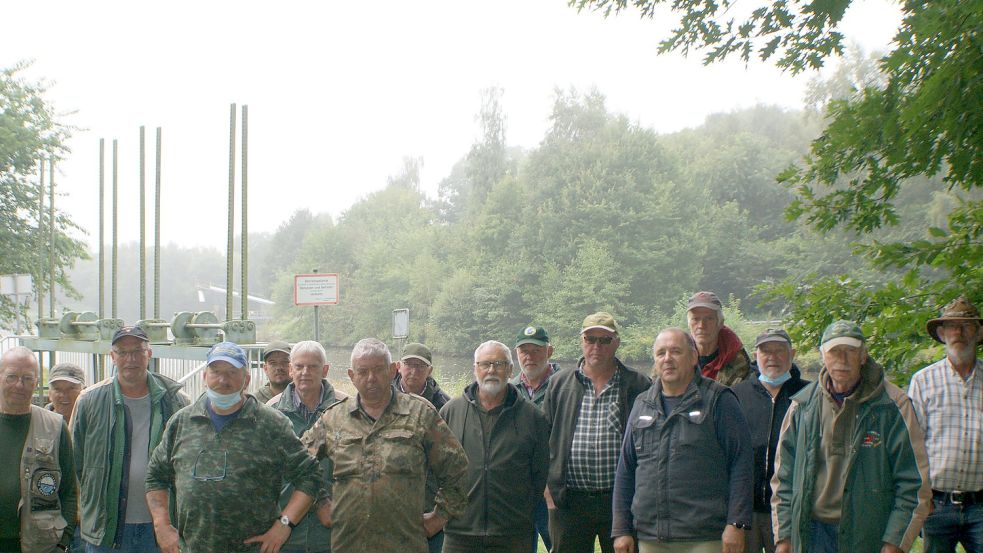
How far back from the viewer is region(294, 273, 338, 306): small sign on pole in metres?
14.8

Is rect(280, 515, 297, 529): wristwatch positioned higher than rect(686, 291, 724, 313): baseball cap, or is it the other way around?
rect(686, 291, 724, 313): baseball cap

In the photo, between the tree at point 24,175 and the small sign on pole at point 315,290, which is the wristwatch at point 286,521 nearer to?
the small sign on pole at point 315,290

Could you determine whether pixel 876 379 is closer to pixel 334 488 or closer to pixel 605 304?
pixel 334 488

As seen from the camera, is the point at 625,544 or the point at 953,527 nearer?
the point at 625,544

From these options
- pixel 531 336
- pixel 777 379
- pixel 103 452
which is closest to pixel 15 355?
pixel 103 452

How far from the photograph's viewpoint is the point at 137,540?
4859mm

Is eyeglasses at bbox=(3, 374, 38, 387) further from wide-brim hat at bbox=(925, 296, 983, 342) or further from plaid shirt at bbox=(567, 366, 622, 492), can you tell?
wide-brim hat at bbox=(925, 296, 983, 342)

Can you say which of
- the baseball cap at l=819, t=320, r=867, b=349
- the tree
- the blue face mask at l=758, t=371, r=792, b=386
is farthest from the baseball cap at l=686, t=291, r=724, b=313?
the tree

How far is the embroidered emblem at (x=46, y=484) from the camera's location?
4648 millimetres

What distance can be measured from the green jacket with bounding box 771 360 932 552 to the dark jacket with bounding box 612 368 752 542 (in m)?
0.27

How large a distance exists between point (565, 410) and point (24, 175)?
71.0ft

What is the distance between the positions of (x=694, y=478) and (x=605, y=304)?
38538mm

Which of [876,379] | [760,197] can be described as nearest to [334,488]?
[876,379]

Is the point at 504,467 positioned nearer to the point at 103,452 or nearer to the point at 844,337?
the point at 844,337
